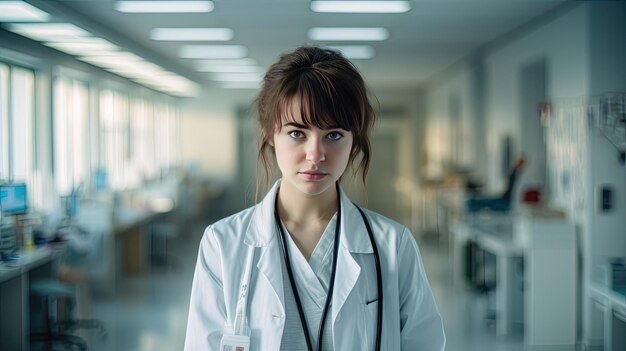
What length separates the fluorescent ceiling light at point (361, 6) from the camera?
5.50 meters

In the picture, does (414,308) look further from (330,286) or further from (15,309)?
(15,309)

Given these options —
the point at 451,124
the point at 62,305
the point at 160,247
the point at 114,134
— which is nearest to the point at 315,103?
the point at 62,305

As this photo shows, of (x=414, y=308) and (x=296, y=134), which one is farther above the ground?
(x=296, y=134)

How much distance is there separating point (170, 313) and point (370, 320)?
5372 millimetres

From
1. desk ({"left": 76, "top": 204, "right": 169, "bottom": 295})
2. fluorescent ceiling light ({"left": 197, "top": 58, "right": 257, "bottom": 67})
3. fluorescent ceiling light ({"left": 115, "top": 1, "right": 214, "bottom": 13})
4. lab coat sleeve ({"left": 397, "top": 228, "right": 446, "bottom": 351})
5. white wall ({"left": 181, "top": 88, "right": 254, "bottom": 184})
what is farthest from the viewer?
white wall ({"left": 181, "top": 88, "right": 254, "bottom": 184})

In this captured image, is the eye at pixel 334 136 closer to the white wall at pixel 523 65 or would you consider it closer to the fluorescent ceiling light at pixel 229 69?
the white wall at pixel 523 65

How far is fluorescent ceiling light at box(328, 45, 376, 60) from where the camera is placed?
799 cm

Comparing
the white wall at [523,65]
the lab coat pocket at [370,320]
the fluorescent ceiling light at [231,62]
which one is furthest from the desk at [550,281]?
the fluorescent ceiling light at [231,62]

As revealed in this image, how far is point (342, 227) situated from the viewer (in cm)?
159

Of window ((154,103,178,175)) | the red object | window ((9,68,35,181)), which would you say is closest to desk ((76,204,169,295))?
window ((9,68,35,181))

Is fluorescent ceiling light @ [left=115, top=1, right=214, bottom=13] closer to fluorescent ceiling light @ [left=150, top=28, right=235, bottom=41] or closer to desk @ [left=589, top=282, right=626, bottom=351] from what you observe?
fluorescent ceiling light @ [left=150, top=28, right=235, bottom=41]

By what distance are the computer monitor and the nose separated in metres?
4.34

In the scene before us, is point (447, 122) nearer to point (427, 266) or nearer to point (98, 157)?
point (427, 266)

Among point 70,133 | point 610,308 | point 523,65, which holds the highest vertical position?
point 523,65
